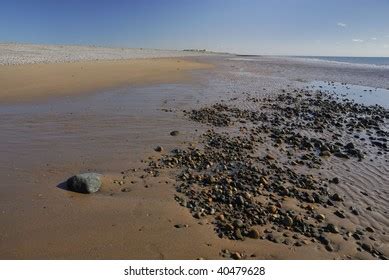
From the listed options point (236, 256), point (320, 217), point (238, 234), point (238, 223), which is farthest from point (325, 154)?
point (236, 256)

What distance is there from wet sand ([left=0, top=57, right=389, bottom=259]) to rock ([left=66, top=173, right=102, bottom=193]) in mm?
147

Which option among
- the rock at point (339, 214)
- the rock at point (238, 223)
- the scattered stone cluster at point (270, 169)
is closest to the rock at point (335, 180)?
the scattered stone cluster at point (270, 169)

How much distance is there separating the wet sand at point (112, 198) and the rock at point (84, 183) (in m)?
0.15

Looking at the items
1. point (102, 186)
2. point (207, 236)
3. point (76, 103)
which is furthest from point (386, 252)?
point (76, 103)

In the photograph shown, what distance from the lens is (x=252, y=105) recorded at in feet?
52.9

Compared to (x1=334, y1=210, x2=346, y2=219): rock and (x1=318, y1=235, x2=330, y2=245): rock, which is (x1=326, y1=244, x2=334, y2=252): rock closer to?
Answer: (x1=318, y1=235, x2=330, y2=245): rock

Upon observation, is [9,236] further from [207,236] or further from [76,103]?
[76,103]

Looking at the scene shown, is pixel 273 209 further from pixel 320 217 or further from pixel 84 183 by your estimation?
pixel 84 183

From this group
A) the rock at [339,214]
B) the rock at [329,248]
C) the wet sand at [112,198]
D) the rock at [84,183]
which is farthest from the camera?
the rock at [84,183]

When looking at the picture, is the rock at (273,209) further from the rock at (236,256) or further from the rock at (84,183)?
the rock at (84,183)

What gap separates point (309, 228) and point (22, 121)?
9798 mm

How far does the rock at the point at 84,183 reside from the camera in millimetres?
6531

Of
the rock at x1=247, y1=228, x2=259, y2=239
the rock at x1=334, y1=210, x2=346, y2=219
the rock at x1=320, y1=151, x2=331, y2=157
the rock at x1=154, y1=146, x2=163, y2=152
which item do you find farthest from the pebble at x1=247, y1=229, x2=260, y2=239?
the rock at x1=320, y1=151, x2=331, y2=157

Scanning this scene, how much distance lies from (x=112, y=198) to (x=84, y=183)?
639mm
